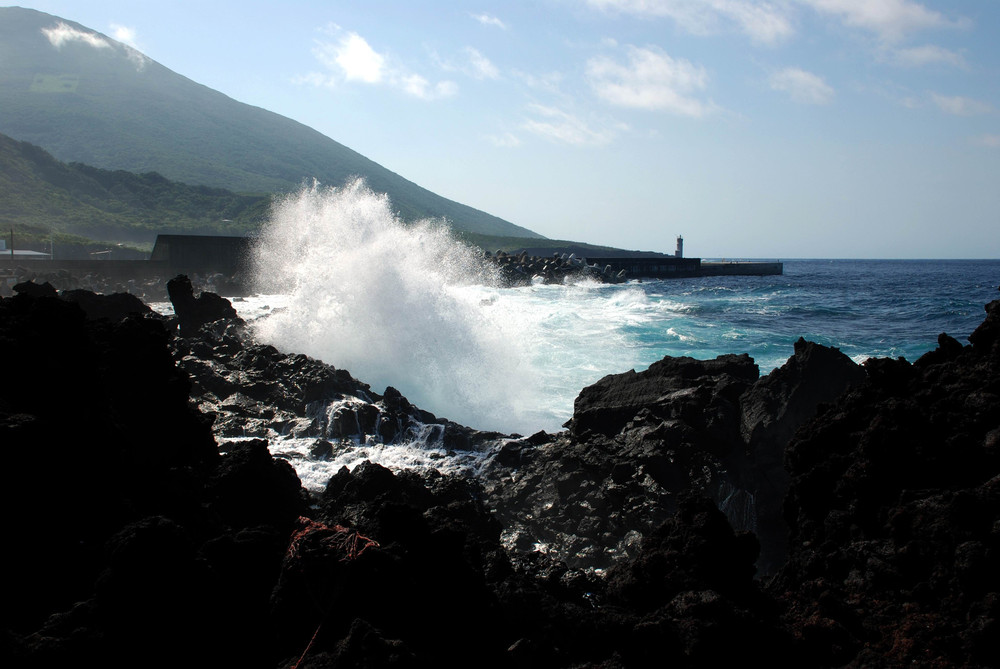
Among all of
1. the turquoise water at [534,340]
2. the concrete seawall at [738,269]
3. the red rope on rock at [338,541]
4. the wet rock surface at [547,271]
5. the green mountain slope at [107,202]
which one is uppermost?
the green mountain slope at [107,202]

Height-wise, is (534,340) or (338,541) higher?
(338,541)

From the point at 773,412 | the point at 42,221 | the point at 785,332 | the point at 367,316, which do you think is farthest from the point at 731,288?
the point at 42,221

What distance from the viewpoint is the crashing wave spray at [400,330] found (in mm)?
12141

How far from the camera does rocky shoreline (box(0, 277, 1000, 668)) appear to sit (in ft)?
9.59

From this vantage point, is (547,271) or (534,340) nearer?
(534,340)

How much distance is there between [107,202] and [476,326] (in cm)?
7282

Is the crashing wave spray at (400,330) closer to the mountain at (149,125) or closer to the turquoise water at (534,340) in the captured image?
the turquoise water at (534,340)

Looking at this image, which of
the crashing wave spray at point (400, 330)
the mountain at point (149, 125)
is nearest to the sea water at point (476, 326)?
the crashing wave spray at point (400, 330)

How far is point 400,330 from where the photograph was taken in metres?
14.4

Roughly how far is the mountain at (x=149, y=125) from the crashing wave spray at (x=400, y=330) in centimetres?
9097

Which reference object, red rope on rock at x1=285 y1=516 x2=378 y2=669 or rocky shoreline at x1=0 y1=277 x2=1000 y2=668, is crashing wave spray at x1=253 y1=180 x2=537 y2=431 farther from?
→ red rope on rock at x1=285 y1=516 x2=378 y2=669

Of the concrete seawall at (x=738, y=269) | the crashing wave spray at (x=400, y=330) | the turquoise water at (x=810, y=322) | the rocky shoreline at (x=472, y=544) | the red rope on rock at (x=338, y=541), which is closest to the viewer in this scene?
the rocky shoreline at (x=472, y=544)

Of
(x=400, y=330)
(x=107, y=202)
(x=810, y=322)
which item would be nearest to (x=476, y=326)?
(x=400, y=330)

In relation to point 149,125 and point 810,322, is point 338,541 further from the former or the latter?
point 149,125
